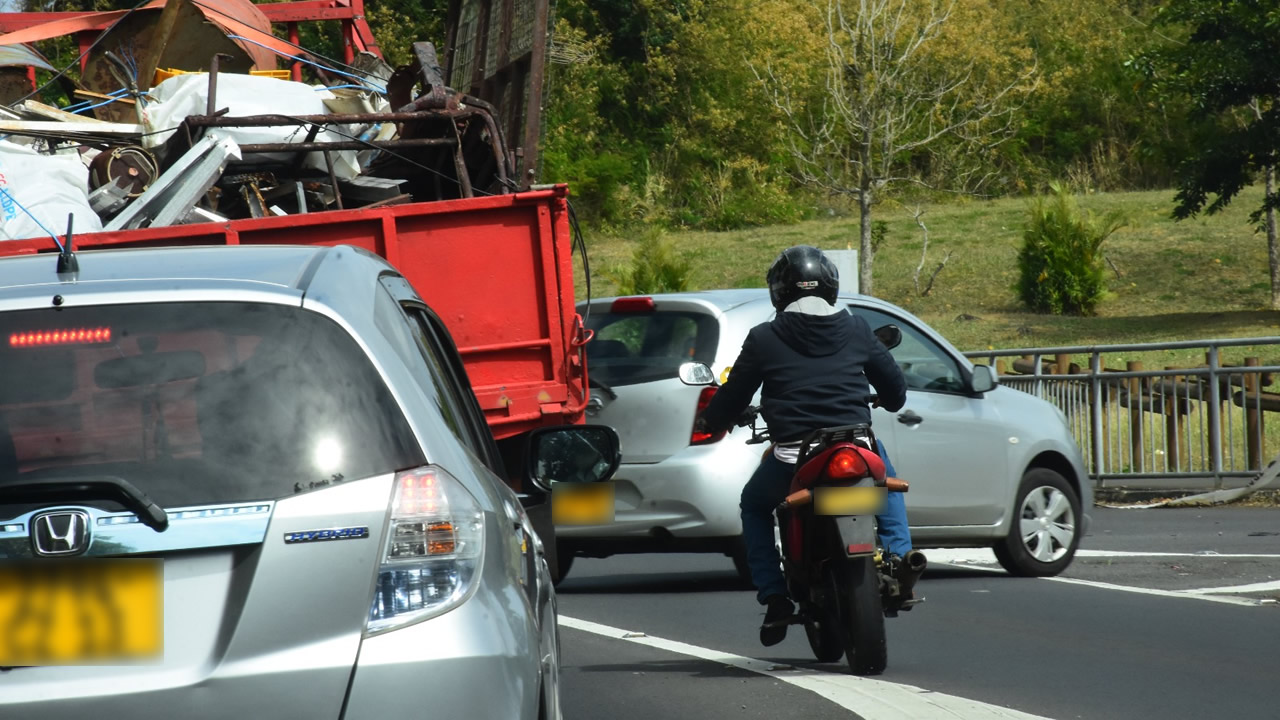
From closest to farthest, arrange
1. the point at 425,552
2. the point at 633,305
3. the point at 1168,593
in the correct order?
1. the point at 425,552
2. the point at 1168,593
3. the point at 633,305

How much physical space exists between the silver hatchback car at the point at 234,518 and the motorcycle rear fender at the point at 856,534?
10.6 ft

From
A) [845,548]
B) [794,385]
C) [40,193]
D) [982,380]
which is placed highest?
[40,193]

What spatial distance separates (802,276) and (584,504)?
7.85 ft

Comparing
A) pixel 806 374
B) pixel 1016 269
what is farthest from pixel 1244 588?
pixel 1016 269

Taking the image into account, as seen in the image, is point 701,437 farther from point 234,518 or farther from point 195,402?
point 234,518

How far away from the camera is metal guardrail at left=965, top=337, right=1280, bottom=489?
50.5ft

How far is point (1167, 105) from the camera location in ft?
180

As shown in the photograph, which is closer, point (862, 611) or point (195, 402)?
point (195, 402)

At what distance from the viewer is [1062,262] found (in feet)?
114

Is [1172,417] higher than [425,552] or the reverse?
the reverse

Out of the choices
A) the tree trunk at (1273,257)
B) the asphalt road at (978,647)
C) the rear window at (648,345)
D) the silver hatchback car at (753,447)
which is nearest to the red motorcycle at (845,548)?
the asphalt road at (978,647)

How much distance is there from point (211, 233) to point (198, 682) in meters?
5.34

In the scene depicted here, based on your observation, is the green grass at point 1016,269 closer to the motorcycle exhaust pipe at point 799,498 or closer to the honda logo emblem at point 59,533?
the motorcycle exhaust pipe at point 799,498

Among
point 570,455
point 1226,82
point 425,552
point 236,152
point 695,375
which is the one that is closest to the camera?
point 425,552
